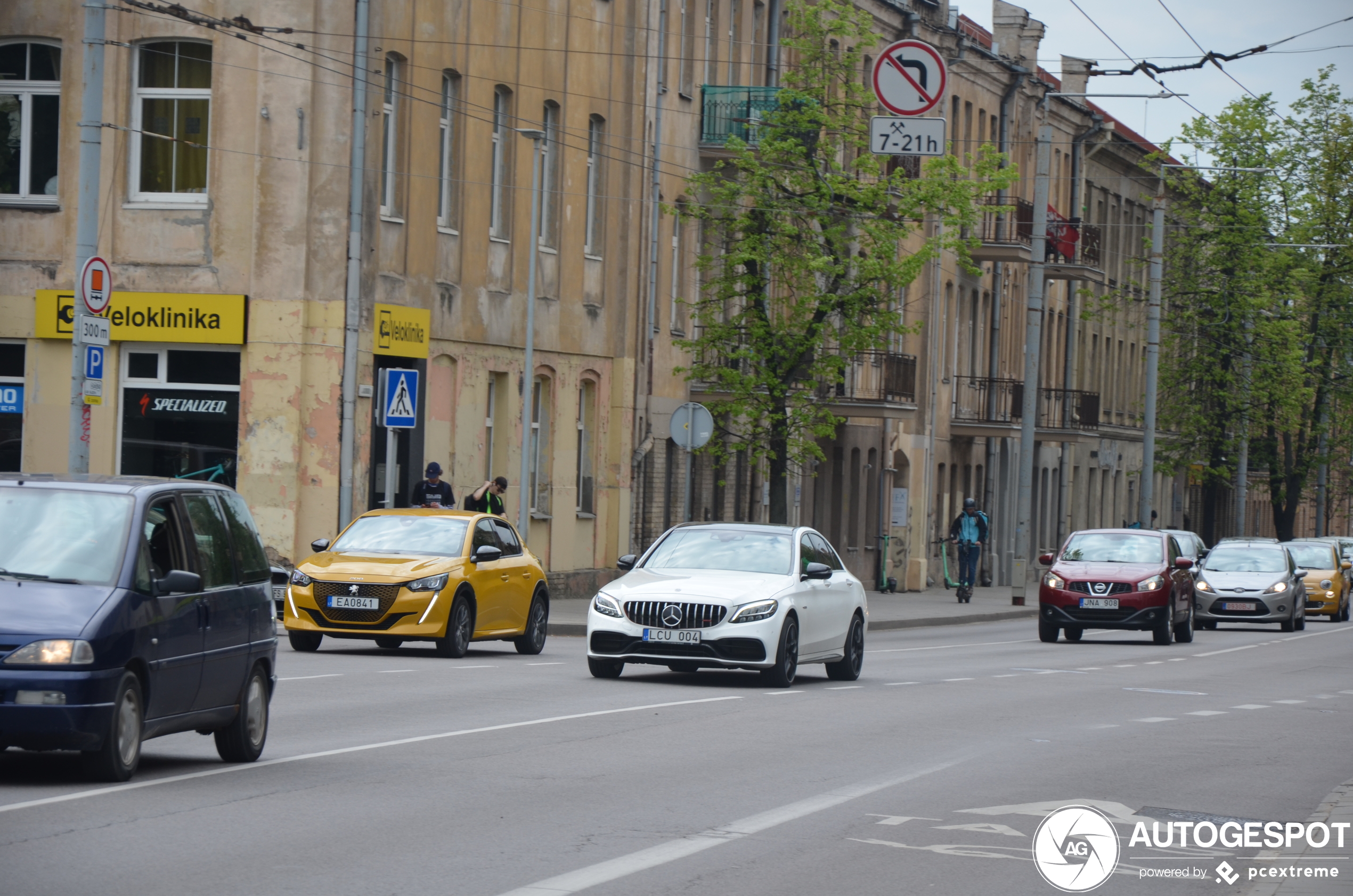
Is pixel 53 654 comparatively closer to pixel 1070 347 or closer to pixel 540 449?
pixel 540 449

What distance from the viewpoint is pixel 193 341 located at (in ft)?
99.8

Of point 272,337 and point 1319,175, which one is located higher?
point 1319,175

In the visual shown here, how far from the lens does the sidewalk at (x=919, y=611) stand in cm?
3184

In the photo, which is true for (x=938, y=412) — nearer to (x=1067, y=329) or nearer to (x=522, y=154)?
(x=1067, y=329)

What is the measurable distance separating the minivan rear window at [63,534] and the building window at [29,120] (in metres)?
20.6

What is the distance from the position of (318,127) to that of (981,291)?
1352 inches

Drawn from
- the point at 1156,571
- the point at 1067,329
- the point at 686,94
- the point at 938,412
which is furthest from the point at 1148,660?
the point at 1067,329

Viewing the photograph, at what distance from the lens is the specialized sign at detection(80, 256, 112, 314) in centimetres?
2139

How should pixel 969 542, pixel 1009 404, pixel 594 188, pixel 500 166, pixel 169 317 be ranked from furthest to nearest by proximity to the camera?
pixel 1009 404 → pixel 969 542 → pixel 594 188 → pixel 500 166 → pixel 169 317

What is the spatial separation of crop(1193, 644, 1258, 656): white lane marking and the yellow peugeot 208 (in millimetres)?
10428

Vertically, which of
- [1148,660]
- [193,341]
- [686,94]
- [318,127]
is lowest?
[1148,660]

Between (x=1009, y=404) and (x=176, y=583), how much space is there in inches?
2022

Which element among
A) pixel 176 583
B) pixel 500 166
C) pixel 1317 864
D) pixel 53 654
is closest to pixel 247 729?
pixel 176 583

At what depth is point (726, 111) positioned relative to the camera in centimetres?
4375
